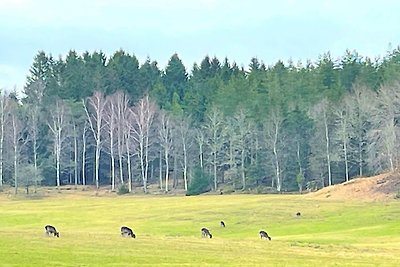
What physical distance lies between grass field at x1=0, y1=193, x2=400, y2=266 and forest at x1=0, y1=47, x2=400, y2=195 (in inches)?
740

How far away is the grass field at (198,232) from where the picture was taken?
1303 inches

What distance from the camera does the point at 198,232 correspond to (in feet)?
192

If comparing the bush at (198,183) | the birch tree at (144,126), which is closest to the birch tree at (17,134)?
the birch tree at (144,126)

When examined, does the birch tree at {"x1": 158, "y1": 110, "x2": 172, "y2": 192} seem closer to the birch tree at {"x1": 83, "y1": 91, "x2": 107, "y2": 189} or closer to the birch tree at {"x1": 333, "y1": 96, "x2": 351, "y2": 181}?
the birch tree at {"x1": 83, "y1": 91, "x2": 107, "y2": 189}

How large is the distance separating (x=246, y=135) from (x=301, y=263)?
89912 mm

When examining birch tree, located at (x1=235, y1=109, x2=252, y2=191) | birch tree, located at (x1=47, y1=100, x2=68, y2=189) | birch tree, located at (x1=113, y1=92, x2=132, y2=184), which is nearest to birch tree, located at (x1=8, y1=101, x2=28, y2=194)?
birch tree, located at (x1=47, y1=100, x2=68, y2=189)

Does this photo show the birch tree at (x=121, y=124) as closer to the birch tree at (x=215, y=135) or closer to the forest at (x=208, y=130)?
the forest at (x=208, y=130)

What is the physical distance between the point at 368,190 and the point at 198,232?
29842 millimetres

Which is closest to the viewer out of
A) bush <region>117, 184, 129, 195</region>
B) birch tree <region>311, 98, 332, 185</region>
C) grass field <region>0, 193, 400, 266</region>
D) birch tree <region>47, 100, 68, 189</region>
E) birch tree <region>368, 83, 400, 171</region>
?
grass field <region>0, 193, 400, 266</region>

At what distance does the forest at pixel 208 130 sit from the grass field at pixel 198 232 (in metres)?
18.8

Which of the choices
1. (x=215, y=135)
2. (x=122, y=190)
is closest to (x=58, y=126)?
(x=122, y=190)

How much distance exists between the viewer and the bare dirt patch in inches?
3164

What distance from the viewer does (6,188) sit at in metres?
115

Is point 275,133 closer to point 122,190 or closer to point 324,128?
point 324,128
